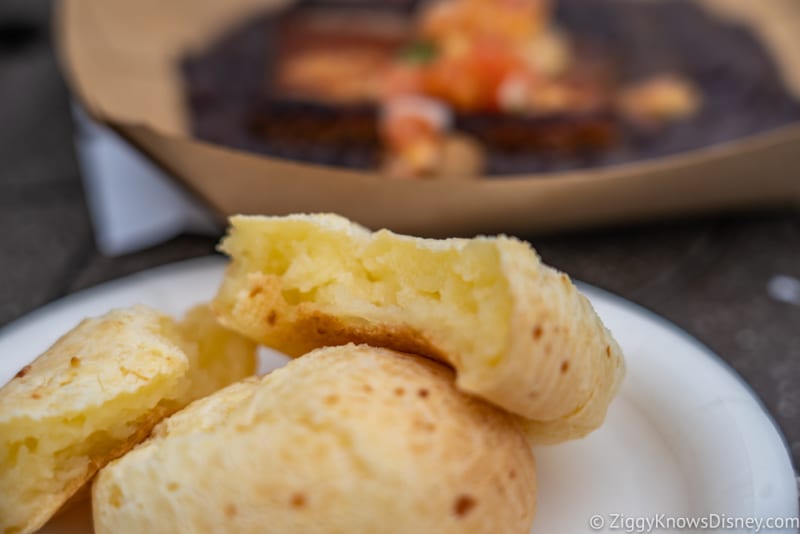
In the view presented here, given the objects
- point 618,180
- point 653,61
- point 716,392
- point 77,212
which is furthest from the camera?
point 653,61

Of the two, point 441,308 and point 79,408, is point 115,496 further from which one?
point 441,308

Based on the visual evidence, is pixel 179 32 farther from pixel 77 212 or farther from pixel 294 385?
pixel 294 385

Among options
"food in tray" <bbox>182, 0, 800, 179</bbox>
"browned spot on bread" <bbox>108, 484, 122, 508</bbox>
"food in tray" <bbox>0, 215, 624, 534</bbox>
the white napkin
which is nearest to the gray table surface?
the white napkin

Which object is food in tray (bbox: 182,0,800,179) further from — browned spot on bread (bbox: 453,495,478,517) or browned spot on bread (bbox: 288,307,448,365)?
browned spot on bread (bbox: 453,495,478,517)

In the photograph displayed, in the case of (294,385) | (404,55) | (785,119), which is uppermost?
(294,385)

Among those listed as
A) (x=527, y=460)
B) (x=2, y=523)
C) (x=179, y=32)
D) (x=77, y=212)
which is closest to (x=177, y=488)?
Result: (x=2, y=523)

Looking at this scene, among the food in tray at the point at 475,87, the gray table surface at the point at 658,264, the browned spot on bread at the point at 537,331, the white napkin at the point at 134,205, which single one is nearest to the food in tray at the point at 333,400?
the browned spot on bread at the point at 537,331

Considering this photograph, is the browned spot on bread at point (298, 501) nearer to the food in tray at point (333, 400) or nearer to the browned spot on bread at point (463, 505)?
the food in tray at point (333, 400)
